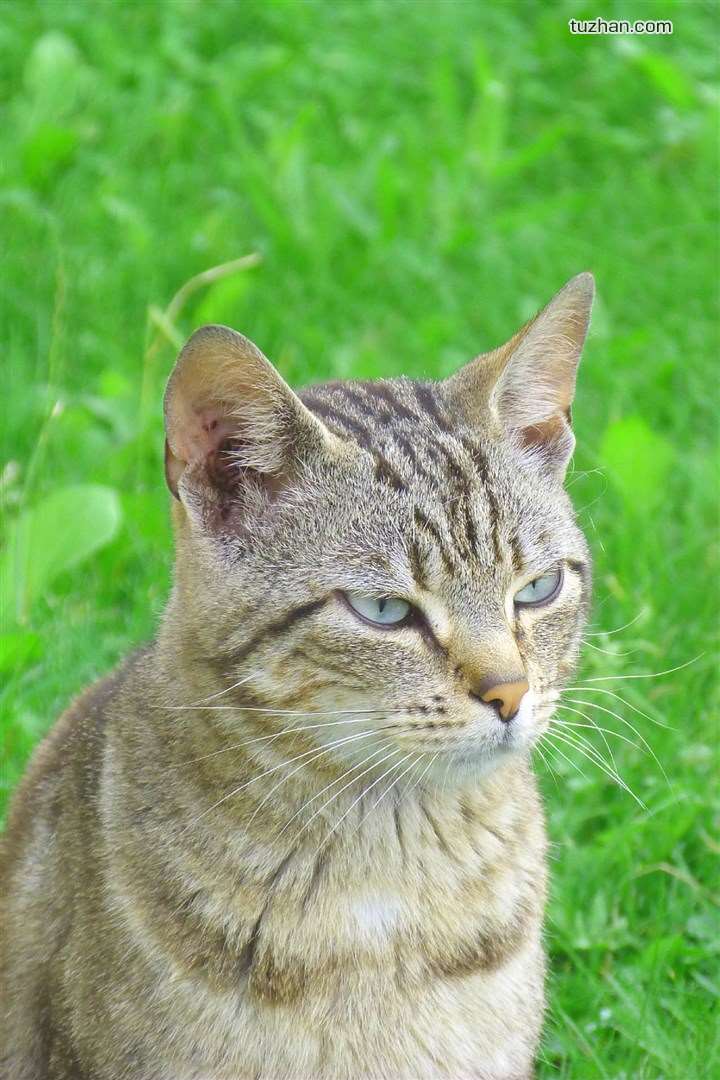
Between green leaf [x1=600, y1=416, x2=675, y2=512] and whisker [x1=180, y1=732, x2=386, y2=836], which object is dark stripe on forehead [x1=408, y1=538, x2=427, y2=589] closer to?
whisker [x1=180, y1=732, x2=386, y2=836]

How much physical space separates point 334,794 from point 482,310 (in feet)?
11.8

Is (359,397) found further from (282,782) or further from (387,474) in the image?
(282,782)

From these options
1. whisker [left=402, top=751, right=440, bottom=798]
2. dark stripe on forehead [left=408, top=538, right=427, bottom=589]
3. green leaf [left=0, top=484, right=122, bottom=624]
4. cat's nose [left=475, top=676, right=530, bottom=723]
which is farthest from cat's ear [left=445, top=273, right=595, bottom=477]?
green leaf [left=0, top=484, right=122, bottom=624]

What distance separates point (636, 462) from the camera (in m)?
5.25

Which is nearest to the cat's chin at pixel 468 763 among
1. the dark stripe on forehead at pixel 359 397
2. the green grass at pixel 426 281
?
the dark stripe on forehead at pixel 359 397

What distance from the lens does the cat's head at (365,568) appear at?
2.93m

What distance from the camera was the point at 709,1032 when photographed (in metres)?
3.69

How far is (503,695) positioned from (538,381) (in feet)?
2.63

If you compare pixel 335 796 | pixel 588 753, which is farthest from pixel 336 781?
pixel 588 753

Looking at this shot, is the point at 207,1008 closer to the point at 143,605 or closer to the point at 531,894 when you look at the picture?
the point at 531,894

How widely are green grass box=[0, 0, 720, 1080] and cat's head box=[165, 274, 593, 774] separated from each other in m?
1.11

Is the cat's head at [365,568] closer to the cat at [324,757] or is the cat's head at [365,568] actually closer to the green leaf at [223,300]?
the cat at [324,757]

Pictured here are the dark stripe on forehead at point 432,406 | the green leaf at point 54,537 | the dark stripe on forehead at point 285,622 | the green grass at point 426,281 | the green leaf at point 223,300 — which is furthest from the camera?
the green leaf at point 223,300

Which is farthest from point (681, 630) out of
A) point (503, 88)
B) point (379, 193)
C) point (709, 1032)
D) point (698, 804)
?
point (503, 88)
